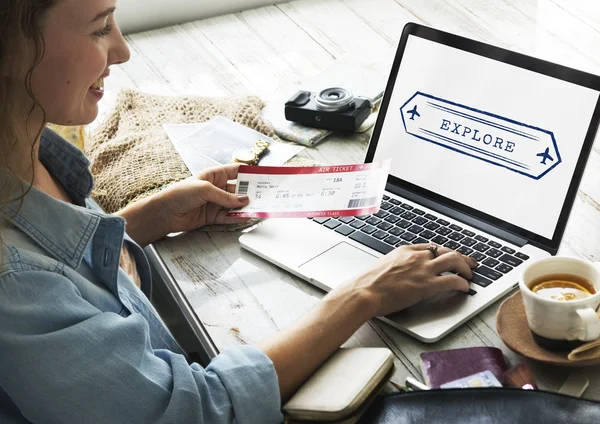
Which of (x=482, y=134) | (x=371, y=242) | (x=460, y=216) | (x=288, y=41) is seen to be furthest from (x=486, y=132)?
(x=288, y=41)

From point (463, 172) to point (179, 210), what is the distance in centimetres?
45

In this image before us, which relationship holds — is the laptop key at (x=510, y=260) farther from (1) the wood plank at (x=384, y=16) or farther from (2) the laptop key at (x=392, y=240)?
(1) the wood plank at (x=384, y=16)

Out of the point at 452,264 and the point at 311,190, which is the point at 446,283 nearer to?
the point at 452,264

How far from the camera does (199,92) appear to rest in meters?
1.80

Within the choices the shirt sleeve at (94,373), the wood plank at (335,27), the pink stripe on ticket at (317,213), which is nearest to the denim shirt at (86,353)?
the shirt sleeve at (94,373)

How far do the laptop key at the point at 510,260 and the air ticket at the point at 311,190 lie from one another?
199 millimetres

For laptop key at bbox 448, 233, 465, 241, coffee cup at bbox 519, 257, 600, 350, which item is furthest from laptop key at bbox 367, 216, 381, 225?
coffee cup at bbox 519, 257, 600, 350

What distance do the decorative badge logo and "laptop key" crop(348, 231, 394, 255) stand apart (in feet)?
0.63

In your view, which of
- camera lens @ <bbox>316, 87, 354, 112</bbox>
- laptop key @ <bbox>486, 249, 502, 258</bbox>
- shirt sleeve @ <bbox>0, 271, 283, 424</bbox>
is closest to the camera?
shirt sleeve @ <bbox>0, 271, 283, 424</bbox>

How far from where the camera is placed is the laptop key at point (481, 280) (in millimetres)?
1146

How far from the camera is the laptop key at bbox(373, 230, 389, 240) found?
127 cm

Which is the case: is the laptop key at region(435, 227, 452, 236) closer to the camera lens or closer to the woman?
the woman

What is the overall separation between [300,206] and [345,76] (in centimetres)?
47

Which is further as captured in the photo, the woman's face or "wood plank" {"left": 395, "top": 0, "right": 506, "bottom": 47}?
"wood plank" {"left": 395, "top": 0, "right": 506, "bottom": 47}
